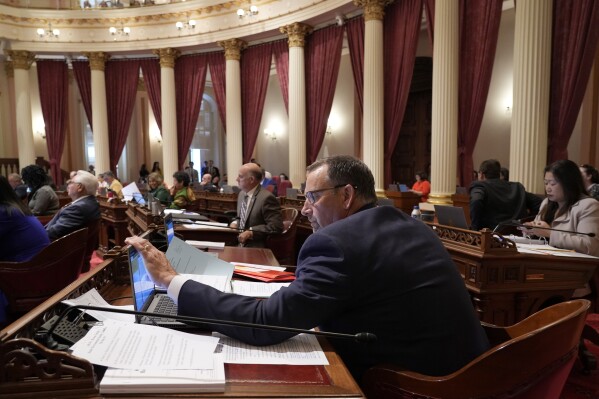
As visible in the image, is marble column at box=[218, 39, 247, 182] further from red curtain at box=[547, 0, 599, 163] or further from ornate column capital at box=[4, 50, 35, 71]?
red curtain at box=[547, 0, 599, 163]

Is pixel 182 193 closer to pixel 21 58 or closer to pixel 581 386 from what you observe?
pixel 581 386

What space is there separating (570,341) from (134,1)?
13.4m

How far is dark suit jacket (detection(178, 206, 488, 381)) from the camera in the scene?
4.12 feet

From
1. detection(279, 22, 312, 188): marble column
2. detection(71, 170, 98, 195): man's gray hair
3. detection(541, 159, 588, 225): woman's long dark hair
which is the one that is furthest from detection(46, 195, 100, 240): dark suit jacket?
detection(279, 22, 312, 188): marble column

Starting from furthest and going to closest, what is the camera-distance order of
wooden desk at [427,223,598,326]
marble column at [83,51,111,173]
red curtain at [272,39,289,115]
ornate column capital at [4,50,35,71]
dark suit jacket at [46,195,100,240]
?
1. marble column at [83,51,111,173]
2. ornate column capital at [4,50,35,71]
3. red curtain at [272,39,289,115]
4. dark suit jacket at [46,195,100,240]
5. wooden desk at [427,223,598,326]

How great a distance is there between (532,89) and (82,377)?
5732 millimetres

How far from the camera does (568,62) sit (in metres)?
5.30

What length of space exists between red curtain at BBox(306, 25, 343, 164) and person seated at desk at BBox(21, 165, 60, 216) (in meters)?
5.85

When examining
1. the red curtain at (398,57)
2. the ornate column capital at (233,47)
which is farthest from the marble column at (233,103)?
the red curtain at (398,57)

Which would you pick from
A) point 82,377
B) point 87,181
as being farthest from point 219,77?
point 82,377

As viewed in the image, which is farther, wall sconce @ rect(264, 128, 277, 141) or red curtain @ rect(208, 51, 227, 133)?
wall sconce @ rect(264, 128, 277, 141)

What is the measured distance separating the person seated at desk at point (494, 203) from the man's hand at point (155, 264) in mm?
3229

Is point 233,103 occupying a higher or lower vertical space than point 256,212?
higher

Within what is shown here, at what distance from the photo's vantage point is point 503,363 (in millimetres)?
1160
